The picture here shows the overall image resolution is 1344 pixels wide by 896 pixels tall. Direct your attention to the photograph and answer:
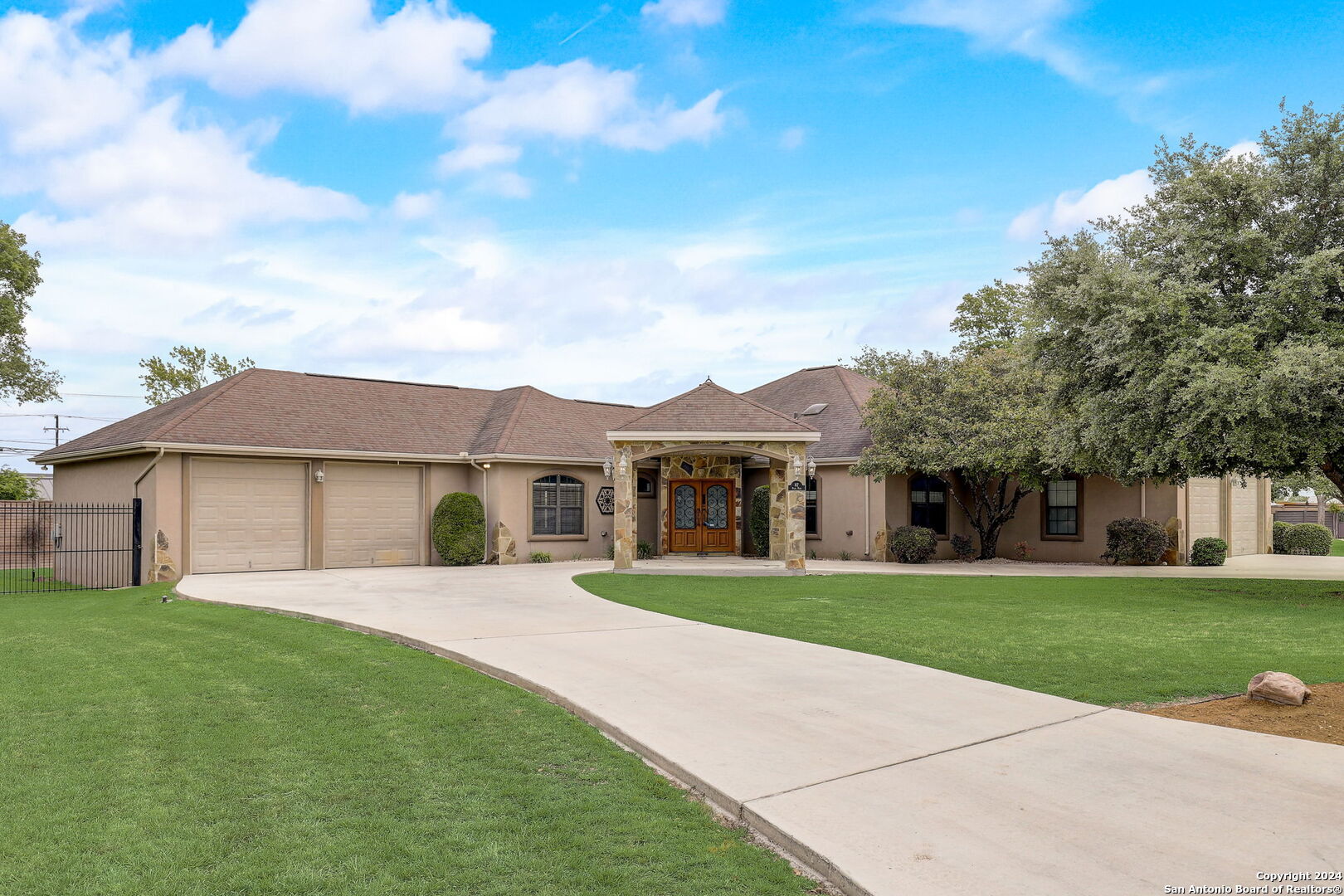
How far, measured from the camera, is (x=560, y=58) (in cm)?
1580

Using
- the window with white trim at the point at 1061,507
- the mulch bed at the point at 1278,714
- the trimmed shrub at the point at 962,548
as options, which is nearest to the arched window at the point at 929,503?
the trimmed shrub at the point at 962,548

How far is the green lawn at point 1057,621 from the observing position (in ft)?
25.1

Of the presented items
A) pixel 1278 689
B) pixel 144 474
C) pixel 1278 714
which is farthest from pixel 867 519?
pixel 144 474

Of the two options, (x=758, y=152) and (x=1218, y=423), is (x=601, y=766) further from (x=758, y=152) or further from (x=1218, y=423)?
(x=758, y=152)

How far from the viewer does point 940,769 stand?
4836 millimetres

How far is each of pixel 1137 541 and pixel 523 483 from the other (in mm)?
15535

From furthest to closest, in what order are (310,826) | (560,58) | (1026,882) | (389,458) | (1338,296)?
(389,458)
(560,58)
(1338,296)
(310,826)
(1026,882)

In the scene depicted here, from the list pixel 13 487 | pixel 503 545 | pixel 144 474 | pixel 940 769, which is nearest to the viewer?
pixel 940 769

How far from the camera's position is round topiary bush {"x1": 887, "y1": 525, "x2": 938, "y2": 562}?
70.4ft

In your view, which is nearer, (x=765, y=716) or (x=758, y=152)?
(x=765, y=716)

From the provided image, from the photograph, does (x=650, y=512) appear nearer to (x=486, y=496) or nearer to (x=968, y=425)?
(x=486, y=496)

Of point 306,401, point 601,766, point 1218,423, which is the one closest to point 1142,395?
point 1218,423

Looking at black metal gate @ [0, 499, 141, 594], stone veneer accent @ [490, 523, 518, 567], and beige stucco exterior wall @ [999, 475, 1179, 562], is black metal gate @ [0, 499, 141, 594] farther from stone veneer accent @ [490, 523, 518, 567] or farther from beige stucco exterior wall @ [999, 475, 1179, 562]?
beige stucco exterior wall @ [999, 475, 1179, 562]

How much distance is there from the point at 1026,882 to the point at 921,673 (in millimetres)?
4157
